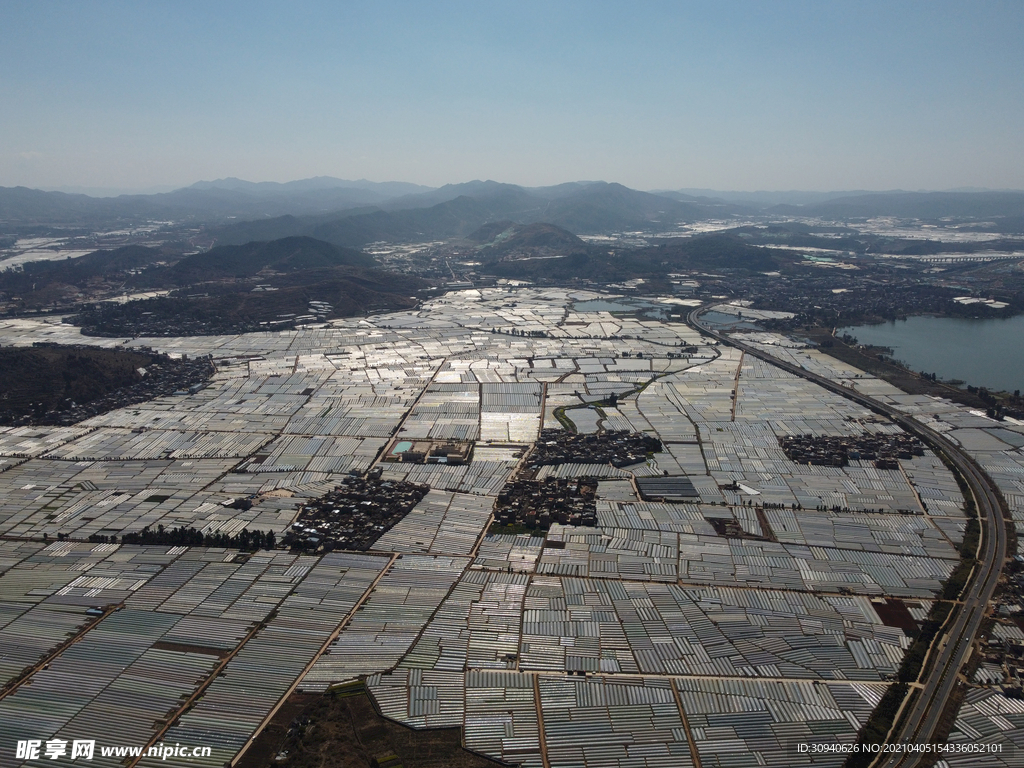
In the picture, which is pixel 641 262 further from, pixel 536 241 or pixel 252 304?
pixel 252 304

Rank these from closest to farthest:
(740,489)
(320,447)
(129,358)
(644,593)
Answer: (644,593)
(740,489)
(320,447)
(129,358)

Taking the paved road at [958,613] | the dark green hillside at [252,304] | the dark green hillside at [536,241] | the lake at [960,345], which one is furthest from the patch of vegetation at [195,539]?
the dark green hillside at [536,241]

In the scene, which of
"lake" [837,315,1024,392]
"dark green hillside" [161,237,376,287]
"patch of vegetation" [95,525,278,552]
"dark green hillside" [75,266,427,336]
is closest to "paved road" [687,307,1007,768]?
"lake" [837,315,1024,392]

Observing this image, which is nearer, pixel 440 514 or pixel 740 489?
pixel 440 514

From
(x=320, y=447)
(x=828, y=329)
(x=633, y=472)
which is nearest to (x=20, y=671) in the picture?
(x=320, y=447)

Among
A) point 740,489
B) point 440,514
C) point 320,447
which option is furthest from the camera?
point 320,447

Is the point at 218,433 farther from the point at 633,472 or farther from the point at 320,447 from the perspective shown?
the point at 633,472

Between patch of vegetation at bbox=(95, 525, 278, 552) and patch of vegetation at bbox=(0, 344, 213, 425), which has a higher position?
patch of vegetation at bbox=(0, 344, 213, 425)

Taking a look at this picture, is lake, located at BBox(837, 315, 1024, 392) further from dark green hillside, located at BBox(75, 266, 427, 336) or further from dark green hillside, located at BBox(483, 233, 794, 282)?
dark green hillside, located at BBox(75, 266, 427, 336)
